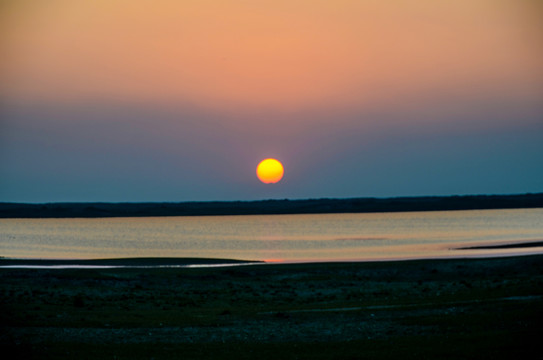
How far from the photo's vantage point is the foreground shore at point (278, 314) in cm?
1844

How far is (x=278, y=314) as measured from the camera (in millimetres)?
25922

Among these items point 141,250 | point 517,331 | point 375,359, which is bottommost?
point 375,359

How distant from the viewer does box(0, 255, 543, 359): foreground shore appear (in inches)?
726

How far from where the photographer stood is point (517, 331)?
18969 millimetres

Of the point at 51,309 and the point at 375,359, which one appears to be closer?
the point at 375,359

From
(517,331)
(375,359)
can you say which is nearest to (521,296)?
(517,331)

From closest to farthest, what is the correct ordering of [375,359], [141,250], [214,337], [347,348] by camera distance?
[375,359] → [347,348] → [214,337] → [141,250]

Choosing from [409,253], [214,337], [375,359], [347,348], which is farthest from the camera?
[409,253]

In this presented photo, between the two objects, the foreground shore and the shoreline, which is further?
the shoreline

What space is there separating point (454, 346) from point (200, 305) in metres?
17.0

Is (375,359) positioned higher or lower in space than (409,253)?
lower

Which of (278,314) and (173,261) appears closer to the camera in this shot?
(278,314)

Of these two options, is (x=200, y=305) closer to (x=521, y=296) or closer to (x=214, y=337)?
(x=214, y=337)

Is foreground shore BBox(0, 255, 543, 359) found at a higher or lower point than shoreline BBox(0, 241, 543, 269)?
lower
